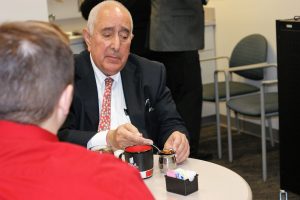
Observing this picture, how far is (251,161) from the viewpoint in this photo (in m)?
4.38

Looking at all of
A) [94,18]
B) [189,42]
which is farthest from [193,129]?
[94,18]

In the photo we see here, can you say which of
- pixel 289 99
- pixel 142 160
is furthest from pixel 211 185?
pixel 289 99

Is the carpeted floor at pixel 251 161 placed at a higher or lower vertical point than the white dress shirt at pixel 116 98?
lower

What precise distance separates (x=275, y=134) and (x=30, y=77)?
3.96m

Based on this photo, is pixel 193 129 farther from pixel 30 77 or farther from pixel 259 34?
pixel 30 77

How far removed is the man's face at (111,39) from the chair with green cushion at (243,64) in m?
2.08

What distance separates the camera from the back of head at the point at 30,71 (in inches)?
42.2

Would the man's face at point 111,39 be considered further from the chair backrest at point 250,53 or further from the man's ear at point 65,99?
the chair backrest at point 250,53

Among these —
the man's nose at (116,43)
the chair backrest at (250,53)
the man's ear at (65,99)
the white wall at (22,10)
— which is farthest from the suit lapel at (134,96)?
the chair backrest at (250,53)

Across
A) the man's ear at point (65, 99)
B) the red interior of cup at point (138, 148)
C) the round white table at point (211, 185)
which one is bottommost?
the round white table at point (211, 185)

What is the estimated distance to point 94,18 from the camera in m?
2.42

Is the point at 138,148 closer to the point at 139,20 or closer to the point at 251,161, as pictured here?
the point at 139,20

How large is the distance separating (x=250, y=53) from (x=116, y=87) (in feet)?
8.18

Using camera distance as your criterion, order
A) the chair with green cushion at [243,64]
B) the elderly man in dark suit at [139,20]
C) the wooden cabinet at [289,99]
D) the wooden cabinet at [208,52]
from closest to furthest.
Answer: the wooden cabinet at [289,99] < the elderly man in dark suit at [139,20] < the chair with green cushion at [243,64] < the wooden cabinet at [208,52]
